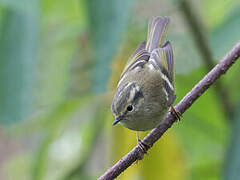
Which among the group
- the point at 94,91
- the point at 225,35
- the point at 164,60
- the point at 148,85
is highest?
the point at 94,91

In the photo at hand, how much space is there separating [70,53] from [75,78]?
0.17 meters

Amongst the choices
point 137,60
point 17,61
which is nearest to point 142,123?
point 137,60

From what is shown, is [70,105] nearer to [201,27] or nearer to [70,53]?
[70,53]

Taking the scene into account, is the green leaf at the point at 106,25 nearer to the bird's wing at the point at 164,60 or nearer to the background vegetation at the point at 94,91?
the background vegetation at the point at 94,91

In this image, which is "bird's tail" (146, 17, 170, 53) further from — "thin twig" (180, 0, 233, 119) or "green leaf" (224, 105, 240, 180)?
"green leaf" (224, 105, 240, 180)

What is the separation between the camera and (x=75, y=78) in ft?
9.18

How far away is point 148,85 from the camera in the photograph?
116 inches

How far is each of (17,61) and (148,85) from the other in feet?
3.06

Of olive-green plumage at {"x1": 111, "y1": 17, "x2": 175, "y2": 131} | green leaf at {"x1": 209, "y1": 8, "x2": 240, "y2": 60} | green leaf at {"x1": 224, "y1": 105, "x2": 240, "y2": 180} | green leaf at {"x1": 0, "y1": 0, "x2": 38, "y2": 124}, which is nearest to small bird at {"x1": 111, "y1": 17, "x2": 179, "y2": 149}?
olive-green plumage at {"x1": 111, "y1": 17, "x2": 175, "y2": 131}

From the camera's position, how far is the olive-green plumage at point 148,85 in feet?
8.52

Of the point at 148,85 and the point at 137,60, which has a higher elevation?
the point at 137,60

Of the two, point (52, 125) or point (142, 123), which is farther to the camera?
point (52, 125)

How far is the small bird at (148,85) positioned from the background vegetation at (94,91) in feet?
0.23

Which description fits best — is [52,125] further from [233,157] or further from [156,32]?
[233,157]
